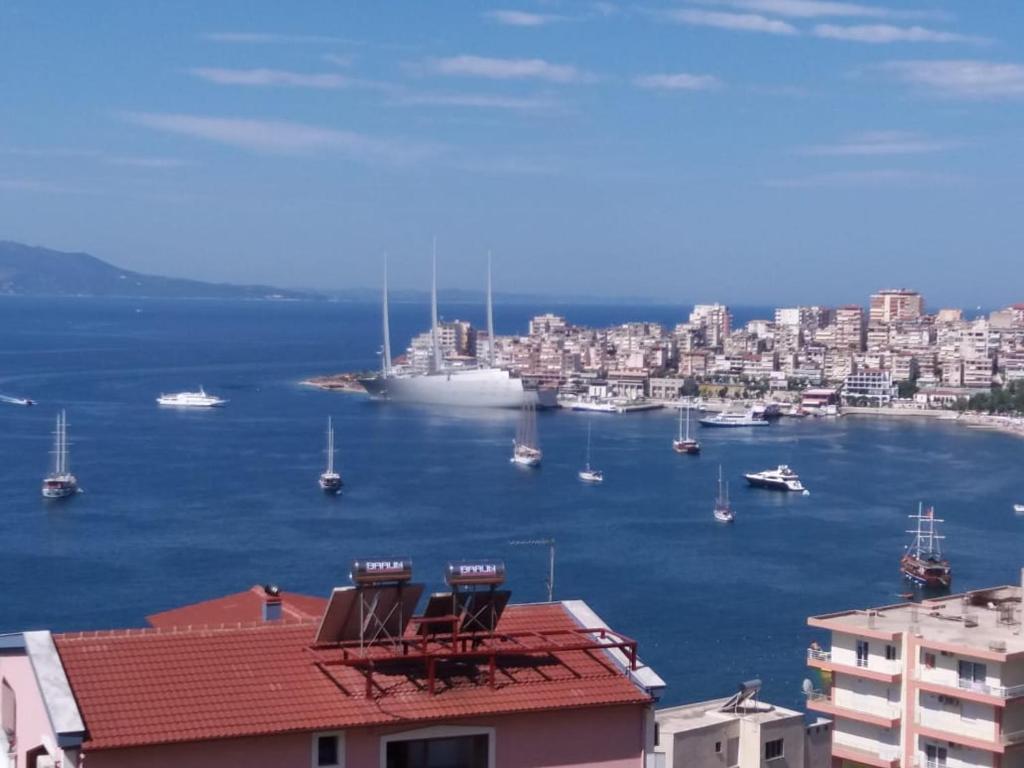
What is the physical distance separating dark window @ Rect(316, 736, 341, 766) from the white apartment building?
294 cm

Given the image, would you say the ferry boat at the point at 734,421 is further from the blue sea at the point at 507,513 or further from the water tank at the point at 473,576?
the water tank at the point at 473,576

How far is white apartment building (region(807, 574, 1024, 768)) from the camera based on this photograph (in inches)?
173

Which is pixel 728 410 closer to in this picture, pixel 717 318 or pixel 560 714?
pixel 717 318

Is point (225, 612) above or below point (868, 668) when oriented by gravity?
above

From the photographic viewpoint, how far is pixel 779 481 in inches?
671

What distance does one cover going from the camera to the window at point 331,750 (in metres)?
1.85

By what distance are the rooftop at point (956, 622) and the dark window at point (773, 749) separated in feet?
2.16

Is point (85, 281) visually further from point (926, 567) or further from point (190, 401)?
point (926, 567)

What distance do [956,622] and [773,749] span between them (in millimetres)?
945

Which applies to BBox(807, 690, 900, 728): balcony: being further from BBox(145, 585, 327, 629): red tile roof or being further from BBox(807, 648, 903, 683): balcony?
BBox(145, 585, 327, 629): red tile roof

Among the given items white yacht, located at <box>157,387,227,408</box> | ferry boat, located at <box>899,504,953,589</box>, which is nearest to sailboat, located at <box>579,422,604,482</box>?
ferry boat, located at <box>899,504,953,589</box>

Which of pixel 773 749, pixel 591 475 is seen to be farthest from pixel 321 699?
pixel 591 475

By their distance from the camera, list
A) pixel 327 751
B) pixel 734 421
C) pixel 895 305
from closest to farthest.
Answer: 1. pixel 327 751
2. pixel 734 421
3. pixel 895 305

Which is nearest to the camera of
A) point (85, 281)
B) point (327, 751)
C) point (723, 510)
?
point (327, 751)
